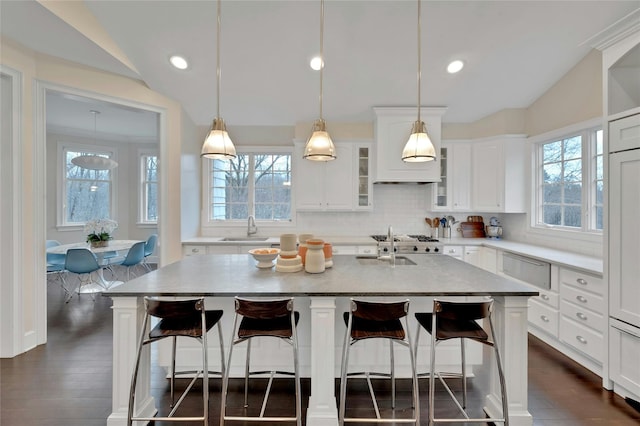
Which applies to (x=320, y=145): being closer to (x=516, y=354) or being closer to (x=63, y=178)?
(x=516, y=354)

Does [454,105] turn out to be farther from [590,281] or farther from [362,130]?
[590,281]

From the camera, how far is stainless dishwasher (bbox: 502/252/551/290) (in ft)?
9.93

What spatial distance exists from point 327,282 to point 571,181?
134 inches

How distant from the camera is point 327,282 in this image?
1961 mm

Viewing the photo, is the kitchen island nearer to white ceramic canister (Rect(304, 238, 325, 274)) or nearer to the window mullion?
white ceramic canister (Rect(304, 238, 325, 274))

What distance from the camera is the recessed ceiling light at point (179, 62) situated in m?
3.38

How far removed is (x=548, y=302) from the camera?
3.00 m

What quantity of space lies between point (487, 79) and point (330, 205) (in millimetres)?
2525

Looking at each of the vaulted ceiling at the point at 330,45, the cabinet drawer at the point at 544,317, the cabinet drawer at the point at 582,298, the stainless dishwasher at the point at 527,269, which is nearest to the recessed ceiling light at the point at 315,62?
the vaulted ceiling at the point at 330,45

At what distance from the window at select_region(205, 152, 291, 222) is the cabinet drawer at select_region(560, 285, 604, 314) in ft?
11.2

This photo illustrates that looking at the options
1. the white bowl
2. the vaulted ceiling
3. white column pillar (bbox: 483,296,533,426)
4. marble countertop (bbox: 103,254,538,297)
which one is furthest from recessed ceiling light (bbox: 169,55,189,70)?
white column pillar (bbox: 483,296,533,426)

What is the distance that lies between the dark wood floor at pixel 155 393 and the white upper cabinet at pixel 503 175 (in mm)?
1910

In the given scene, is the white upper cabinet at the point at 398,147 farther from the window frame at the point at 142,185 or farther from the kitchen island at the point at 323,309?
the window frame at the point at 142,185

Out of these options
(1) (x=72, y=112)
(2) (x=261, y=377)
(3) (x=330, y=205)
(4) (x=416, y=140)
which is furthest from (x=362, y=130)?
(1) (x=72, y=112)
